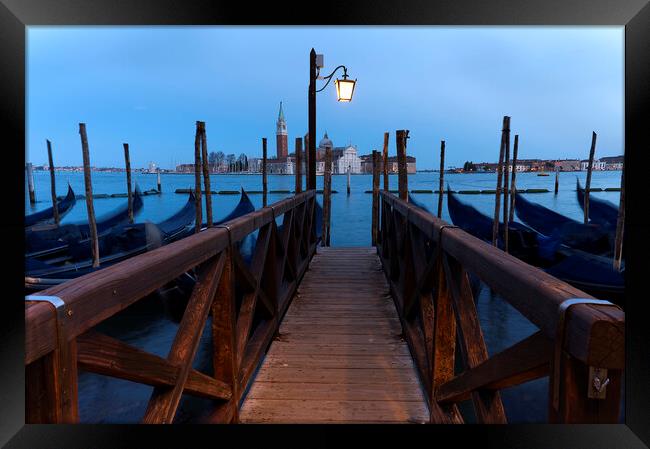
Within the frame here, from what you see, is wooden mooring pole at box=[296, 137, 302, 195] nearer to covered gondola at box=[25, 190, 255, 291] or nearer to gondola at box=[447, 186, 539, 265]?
covered gondola at box=[25, 190, 255, 291]

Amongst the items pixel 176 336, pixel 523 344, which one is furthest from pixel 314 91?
pixel 523 344

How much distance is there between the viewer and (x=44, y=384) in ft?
2.79

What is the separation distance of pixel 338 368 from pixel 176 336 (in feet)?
4.63

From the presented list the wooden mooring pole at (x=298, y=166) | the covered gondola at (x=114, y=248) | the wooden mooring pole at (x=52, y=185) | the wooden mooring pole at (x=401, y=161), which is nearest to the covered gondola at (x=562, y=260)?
the wooden mooring pole at (x=401, y=161)

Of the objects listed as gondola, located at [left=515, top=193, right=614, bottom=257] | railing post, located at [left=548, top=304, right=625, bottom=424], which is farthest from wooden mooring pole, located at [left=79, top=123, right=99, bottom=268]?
gondola, located at [left=515, top=193, right=614, bottom=257]

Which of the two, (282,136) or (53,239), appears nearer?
(53,239)

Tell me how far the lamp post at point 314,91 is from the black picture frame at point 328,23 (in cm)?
467

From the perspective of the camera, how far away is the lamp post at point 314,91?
6.18 metres

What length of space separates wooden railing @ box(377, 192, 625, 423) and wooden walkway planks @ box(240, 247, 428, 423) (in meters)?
0.29

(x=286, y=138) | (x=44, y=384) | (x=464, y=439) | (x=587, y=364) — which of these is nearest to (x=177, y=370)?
(x=44, y=384)

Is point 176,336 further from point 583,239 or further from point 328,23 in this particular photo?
point 583,239

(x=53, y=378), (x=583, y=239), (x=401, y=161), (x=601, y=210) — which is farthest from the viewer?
(x=601, y=210)

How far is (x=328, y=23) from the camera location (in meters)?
1.62

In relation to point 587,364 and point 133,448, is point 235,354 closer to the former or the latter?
point 133,448
